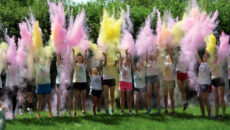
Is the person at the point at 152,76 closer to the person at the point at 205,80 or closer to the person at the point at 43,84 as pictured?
the person at the point at 205,80

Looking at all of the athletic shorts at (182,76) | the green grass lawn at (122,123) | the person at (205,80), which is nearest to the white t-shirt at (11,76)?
the green grass lawn at (122,123)

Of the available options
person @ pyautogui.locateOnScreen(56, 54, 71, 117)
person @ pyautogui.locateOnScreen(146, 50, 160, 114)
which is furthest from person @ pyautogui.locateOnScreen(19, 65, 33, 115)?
person @ pyautogui.locateOnScreen(146, 50, 160, 114)

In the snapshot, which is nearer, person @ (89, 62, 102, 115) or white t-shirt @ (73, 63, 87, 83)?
white t-shirt @ (73, 63, 87, 83)

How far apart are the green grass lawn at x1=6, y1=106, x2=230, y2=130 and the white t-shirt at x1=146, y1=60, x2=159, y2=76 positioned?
1.53m

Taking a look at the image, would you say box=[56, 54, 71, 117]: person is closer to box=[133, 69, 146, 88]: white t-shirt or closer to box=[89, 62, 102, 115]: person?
box=[89, 62, 102, 115]: person

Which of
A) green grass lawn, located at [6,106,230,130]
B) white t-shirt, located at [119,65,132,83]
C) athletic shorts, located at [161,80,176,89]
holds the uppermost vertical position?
white t-shirt, located at [119,65,132,83]

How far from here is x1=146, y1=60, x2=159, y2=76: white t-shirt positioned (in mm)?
11133

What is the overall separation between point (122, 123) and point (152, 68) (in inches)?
103

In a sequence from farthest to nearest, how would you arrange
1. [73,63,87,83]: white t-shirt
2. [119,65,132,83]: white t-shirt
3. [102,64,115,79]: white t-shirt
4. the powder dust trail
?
1. [102,64,115,79]: white t-shirt
2. [119,65,132,83]: white t-shirt
3. the powder dust trail
4. [73,63,87,83]: white t-shirt

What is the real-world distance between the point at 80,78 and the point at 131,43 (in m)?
2.19

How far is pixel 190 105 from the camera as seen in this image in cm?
1408

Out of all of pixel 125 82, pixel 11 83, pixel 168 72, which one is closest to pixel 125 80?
pixel 125 82

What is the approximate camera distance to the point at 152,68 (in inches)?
440

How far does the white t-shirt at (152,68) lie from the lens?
11.1 metres
